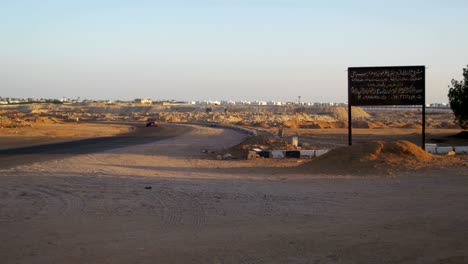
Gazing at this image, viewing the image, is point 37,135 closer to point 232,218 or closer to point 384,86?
point 384,86

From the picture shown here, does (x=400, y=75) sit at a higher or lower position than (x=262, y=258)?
higher

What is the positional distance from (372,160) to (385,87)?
27.2 ft

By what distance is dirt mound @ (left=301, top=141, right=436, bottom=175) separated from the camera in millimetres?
17875

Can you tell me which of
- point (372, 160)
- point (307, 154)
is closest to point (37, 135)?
point (307, 154)

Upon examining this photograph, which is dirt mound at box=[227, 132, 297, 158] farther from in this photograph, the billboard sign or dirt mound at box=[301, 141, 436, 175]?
dirt mound at box=[301, 141, 436, 175]

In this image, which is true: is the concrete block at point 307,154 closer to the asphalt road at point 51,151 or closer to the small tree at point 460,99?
the asphalt road at point 51,151

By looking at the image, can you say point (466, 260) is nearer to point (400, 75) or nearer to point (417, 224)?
point (417, 224)

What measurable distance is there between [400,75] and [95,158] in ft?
48.8

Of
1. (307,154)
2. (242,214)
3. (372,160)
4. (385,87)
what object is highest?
(385,87)

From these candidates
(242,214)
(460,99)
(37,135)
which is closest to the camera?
(242,214)

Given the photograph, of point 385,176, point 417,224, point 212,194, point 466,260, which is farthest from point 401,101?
point 466,260

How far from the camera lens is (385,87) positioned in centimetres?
2594

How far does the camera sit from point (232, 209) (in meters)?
11.0

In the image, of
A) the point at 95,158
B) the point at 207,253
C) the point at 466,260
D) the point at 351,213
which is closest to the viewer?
the point at 466,260
